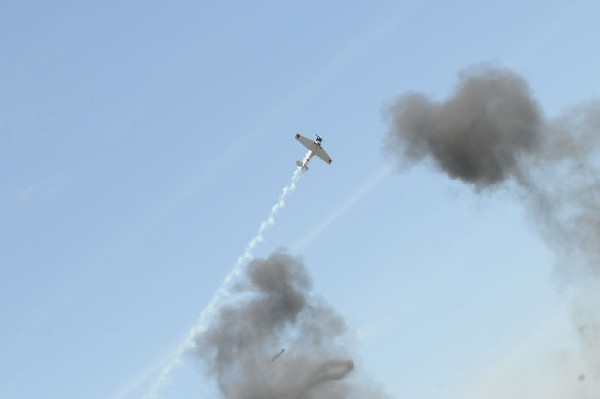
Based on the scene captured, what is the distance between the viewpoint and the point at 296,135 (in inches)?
4966

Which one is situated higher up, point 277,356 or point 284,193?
point 284,193

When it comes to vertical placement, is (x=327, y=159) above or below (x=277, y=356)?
above

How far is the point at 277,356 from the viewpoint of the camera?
423ft

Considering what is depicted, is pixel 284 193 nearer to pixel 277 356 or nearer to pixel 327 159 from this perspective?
pixel 327 159

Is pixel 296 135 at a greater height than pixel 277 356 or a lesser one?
greater

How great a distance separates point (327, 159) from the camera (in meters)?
127

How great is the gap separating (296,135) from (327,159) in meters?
5.22

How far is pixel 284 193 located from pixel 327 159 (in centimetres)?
766

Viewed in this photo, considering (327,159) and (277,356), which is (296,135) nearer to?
(327,159)

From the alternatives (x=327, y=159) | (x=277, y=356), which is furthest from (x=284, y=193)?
(x=277, y=356)

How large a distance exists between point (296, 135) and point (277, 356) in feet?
97.8

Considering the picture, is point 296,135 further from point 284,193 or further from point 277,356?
point 277,356

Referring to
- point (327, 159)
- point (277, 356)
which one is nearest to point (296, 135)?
point (327, 159)
